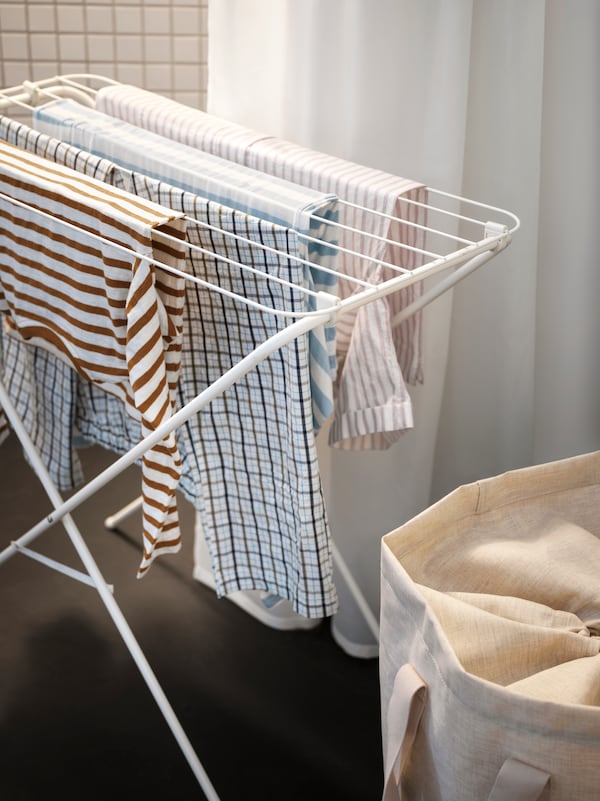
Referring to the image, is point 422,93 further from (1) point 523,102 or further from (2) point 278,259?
(2) point 278,259

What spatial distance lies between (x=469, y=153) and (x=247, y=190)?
53 cm

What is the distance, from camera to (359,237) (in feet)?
4.67

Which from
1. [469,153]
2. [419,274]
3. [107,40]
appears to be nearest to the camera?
[419,274]

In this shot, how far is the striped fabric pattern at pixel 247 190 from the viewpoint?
1218 mm

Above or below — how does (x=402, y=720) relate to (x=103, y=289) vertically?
below

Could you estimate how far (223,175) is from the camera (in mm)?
1300

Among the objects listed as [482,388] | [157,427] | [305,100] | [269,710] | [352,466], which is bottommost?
[269,710]

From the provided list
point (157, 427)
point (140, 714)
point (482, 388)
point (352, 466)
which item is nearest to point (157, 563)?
point (140, 714)

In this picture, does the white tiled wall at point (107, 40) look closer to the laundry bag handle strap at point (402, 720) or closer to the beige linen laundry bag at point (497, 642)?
the beige linen laundry bag at point (497, 642)

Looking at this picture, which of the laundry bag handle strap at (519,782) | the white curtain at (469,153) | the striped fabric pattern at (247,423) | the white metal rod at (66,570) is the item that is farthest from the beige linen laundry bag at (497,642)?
the white metal rod at (66,570)

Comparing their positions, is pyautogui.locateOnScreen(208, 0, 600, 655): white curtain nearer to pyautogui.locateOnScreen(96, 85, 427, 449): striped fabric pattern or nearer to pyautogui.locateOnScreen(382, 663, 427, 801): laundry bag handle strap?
pyautogui.locateOnScreen(96, 85, 427, 449): striped fabric pattern

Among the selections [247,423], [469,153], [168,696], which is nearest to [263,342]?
[247,423]

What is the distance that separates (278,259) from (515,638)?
53 cm

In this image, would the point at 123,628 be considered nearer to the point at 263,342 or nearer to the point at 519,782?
the point at 263,342
